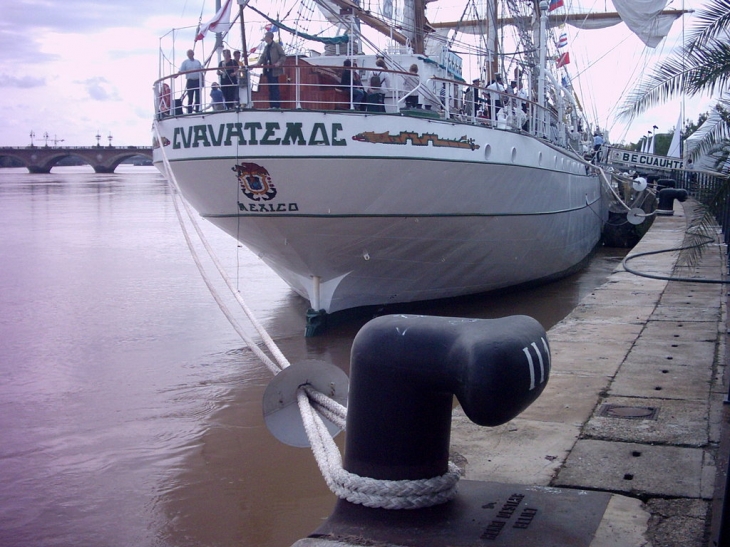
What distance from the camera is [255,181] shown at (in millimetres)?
10727

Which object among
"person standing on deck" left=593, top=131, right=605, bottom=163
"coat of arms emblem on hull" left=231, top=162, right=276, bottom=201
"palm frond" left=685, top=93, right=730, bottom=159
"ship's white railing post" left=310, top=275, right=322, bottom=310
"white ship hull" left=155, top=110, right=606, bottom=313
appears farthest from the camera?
"person standing on deck" left=593, top=131, right=605, bottom=163

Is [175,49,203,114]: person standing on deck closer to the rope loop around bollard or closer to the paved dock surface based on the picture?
the paved dock surface

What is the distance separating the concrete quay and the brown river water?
1934 millimetres

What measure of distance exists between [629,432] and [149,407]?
5.65 m

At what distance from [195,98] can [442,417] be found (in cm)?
940

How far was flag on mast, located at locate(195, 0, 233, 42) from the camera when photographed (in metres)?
11.0

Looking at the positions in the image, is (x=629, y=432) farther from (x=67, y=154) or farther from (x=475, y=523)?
(x=67, y=154)

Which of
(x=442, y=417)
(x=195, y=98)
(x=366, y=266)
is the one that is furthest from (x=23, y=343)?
(x=442, y=417)

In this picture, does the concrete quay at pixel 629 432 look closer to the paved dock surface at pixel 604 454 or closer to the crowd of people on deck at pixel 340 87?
the paved dock surface at pixel 604 454

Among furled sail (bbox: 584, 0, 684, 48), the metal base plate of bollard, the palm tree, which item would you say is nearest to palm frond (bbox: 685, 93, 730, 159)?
the palm tree

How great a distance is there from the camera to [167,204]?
44.4m

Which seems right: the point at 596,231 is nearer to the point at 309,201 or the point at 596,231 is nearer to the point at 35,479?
the point at 309,201

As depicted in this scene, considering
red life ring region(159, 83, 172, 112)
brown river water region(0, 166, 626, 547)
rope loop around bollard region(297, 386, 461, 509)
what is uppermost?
red life ring region(159, 83, 172, 112)

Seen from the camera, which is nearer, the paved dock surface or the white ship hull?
the paved dock surface
